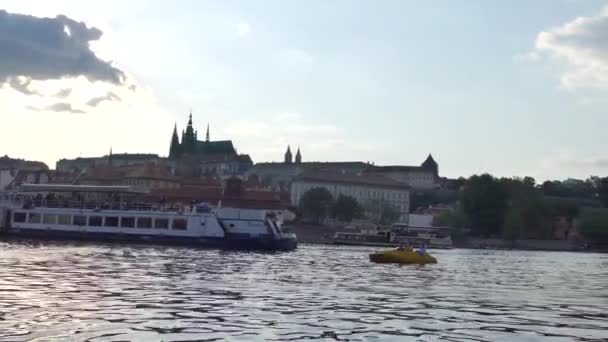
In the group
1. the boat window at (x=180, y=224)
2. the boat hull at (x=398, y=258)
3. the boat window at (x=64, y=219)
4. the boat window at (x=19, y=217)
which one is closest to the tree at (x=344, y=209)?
the boat window at (x=19, y=217)

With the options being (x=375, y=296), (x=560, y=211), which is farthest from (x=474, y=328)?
(x=560, y=211)

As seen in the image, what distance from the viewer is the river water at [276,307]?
1830 centimetres

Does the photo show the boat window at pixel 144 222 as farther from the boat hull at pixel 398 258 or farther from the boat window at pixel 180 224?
the boat hull at pixel 398 258

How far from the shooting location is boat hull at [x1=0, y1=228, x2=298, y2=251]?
74062 millimetres

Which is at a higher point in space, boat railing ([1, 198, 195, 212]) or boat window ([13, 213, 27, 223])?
boat railing ([1, 198, 195, 212])

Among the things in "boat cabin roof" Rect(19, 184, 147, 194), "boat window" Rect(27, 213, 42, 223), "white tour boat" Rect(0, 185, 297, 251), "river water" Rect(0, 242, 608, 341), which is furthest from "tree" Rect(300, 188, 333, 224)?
"river water" Rect(0, 242, 608, 341)

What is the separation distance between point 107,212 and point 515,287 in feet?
168

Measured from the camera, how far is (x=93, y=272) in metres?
35.8

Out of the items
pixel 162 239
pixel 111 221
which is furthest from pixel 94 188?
pixel 162 239

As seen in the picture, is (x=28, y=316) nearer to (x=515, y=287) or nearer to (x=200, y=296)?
(x=200, y=296)

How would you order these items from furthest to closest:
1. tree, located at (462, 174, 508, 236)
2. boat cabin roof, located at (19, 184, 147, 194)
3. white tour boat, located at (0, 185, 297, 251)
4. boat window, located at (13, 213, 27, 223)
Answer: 1. tree, located at (462, 174, 508, 236)
2. boat cabin roof, located at (19, 184, 147, 194)
3. boat window, located at (13, 213, 27, 223)
4. white tour boat, located at (0, 185, 297, 251)

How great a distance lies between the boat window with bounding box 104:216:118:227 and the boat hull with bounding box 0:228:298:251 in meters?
1.26

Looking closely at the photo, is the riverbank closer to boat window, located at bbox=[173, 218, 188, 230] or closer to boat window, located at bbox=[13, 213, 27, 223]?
boat window, located at bbox=[13, 213, 27, 223]

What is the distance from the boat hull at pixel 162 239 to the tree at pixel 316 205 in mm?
104717
